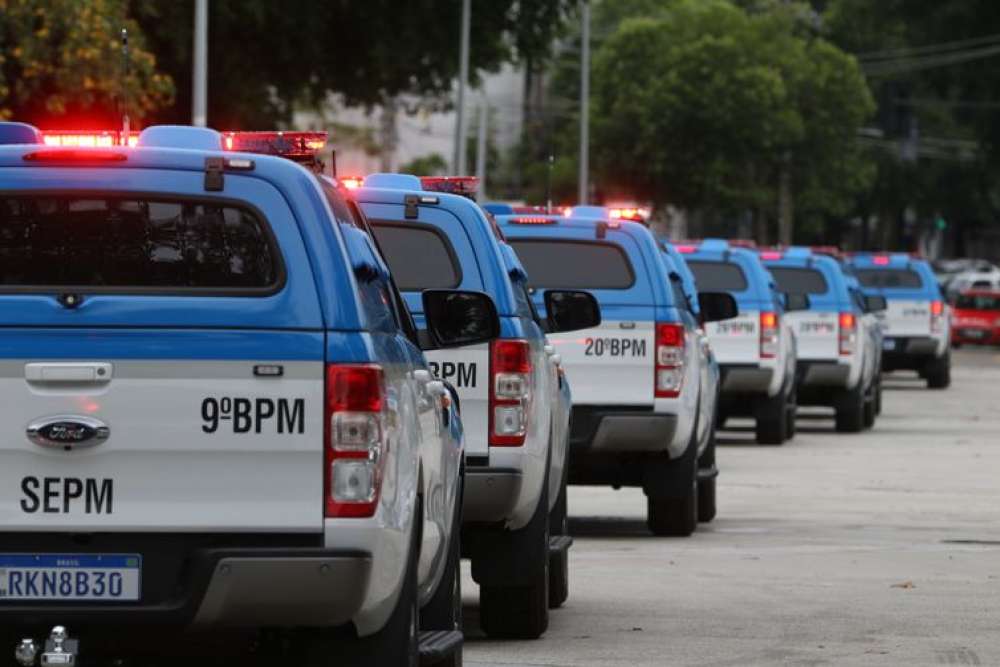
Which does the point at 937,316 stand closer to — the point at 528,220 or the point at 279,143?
the point at 528,220

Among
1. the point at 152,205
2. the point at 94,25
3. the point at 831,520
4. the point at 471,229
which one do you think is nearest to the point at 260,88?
the point at 94,25

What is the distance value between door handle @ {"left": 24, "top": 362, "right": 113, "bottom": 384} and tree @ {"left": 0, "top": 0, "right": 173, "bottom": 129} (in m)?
23.2

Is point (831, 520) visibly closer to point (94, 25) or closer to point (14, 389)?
point (14, 389)

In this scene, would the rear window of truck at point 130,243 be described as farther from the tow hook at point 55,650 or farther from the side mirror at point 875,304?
the side mirror at point 875,304

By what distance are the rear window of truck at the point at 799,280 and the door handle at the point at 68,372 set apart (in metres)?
23.4

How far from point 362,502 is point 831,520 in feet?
37.8

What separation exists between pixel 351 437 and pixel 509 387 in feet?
13.8

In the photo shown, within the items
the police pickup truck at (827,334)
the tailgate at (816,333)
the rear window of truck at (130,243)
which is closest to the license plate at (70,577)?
the rear window of truck at (130,243)

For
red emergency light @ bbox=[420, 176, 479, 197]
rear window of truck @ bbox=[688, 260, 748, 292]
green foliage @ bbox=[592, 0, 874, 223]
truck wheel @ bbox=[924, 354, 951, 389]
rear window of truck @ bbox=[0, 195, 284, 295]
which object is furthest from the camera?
green foliage @ bbox=[592, 0, 874, 223]

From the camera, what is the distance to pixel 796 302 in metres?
28.9

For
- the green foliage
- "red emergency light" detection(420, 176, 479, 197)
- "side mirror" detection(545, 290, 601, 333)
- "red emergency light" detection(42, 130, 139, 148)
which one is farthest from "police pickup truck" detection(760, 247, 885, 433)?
the green foliage

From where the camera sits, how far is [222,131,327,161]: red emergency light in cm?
889

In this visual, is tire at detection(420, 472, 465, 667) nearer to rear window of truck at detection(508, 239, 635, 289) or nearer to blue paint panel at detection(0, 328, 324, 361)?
blue paint panel at detection(0, 328, 324, 361)

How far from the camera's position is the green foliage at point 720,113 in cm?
7312
